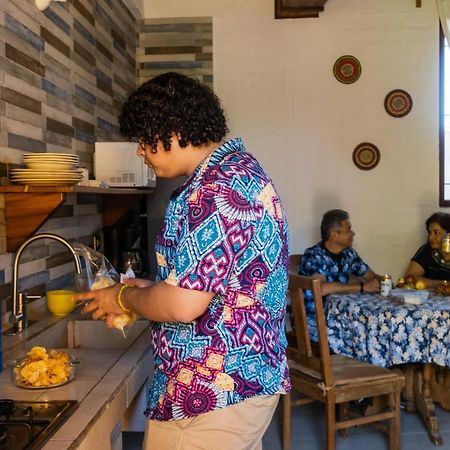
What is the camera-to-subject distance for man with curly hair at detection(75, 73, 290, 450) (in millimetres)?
1183

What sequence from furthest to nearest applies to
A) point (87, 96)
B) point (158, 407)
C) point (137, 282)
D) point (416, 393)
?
point (416, 393) < point (87, 96) < point (137, 282) < point (158, 407)

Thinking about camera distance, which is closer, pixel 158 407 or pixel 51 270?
pixel 158 407

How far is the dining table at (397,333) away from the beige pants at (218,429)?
5.84 feet

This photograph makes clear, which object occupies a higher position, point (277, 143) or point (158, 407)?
point (277, 143)

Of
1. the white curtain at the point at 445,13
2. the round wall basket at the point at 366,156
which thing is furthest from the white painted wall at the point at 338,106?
the white curtain at the point at 445,13

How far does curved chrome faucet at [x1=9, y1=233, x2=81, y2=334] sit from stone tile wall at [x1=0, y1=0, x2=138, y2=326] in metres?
0.06

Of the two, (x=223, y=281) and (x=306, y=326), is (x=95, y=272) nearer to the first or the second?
(x=223, y=281)

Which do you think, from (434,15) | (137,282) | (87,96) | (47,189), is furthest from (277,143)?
(137,282)

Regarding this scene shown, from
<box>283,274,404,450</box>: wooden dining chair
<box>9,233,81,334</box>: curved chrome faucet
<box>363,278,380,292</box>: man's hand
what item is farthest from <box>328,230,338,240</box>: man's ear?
<box>9,233,81,334</box>: curved chrome faucet

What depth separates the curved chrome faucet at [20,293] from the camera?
6.09ft

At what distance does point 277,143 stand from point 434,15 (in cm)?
149

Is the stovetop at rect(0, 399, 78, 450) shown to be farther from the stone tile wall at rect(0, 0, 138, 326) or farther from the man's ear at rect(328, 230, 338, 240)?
the man's ear at rect(328, 230, 338, 240)

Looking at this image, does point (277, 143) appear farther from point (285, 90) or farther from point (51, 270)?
point (51, 270)

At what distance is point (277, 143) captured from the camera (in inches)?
177
